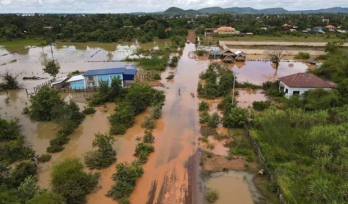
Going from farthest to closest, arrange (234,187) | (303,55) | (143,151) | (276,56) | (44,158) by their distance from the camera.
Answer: (303,55) → (276,56) → (143,151) → (44,158) → (234,187)

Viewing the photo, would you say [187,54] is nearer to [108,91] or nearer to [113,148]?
[108,91]

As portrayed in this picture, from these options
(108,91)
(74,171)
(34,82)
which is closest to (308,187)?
(74,171)

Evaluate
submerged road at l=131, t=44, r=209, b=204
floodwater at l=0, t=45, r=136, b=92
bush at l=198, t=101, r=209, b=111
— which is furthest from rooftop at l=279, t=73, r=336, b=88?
floodwater at l=0, t=45, r=136, b=92

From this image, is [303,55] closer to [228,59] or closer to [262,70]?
[262,70]

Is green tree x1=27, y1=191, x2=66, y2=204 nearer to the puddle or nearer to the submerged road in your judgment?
the submerged road

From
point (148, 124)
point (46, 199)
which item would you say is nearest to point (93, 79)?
point (148, 124)

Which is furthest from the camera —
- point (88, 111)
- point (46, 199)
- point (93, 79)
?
point (93, 79)

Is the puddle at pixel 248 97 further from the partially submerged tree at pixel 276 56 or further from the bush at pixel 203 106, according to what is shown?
the partially submerged tree at pixel 276 56
